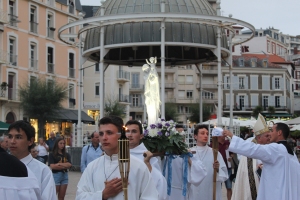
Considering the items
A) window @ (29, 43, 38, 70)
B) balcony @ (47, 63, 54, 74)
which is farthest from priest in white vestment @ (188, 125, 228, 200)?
balcony @ (47, 63, 54, 74)

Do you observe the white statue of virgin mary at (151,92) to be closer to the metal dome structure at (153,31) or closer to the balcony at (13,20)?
the metal dome structure at (153,31)

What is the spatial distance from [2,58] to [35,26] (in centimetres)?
558

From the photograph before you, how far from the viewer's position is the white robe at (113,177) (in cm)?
629

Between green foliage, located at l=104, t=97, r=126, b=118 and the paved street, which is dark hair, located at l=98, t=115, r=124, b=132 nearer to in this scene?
the paved street

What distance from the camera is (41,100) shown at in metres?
45.7

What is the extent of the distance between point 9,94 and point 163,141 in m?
40.8

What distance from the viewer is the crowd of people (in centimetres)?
618

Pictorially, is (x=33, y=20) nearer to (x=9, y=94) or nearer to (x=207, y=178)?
(x=9, y=94)

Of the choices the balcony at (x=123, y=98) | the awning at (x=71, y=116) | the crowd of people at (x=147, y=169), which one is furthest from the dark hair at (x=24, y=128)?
the balcony at (x=123, y=98)

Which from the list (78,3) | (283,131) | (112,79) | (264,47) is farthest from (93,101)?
(283,131)

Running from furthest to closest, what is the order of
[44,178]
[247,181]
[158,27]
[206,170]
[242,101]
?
1. [242,101]
2. [158,27]
3. [206,170]
4. [247,181]
5. [44,178]

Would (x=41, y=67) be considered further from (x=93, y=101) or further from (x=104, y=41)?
(x=104, y=41)

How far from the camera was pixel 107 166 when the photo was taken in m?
6.34

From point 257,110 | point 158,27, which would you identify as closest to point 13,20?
point 158,27
